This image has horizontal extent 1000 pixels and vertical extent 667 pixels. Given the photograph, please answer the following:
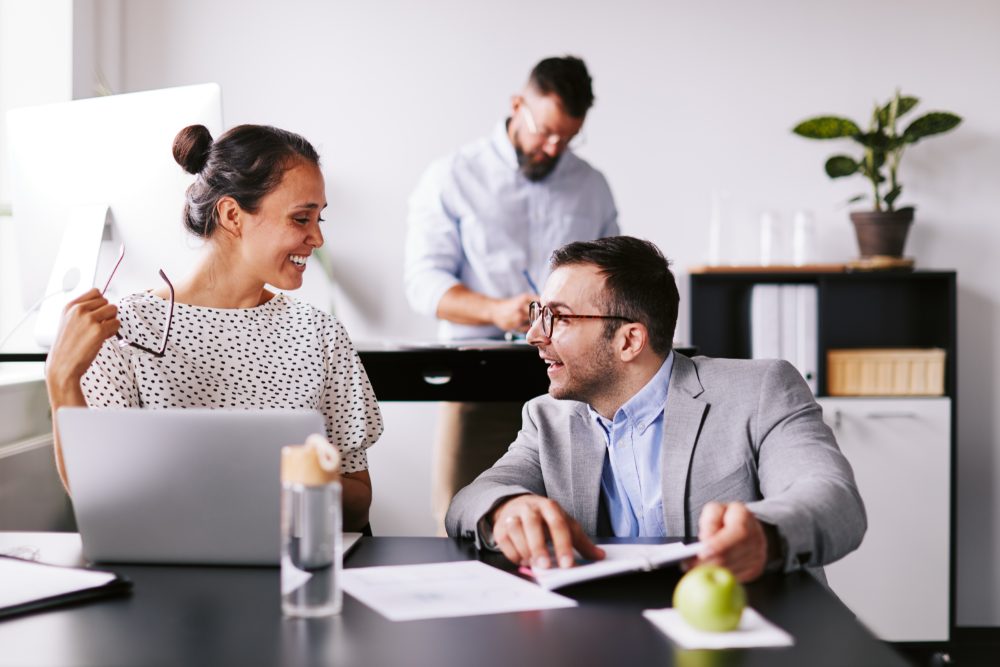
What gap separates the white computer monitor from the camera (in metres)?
1.92

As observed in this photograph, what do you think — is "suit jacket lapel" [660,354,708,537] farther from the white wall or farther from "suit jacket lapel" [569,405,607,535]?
the white wall

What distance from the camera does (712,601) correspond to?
3.08 ft

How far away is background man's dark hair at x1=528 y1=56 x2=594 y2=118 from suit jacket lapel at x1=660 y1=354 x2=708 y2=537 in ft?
4.56

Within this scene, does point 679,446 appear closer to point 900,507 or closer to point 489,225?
point 489,225

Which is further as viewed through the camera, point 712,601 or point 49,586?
point 49,586

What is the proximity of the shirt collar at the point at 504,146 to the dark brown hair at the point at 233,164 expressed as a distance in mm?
1377

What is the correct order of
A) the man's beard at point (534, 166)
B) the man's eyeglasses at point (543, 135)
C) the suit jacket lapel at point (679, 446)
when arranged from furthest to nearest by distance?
the man's beard at point (534, 166)
the man's eyeglasses at point (543, 135)
the suit jacket lapel at point (679, 446)

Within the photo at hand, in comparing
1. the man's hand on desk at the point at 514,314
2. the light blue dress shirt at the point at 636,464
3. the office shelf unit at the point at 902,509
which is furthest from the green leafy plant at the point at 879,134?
the light blue dress shirt at the point at 636,464

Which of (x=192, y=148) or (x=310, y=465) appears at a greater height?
(x=192, y=148)

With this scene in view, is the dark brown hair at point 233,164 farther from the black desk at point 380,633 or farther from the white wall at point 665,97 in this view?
the white wall at point 665,97

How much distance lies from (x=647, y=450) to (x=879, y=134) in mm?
2198

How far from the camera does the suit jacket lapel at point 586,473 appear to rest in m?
1.60

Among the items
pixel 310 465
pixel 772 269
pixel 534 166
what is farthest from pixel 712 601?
pixel 772 269

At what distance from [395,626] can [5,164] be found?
9.10 feet
